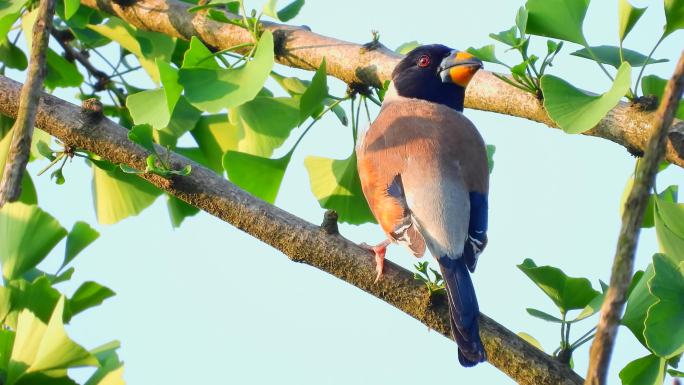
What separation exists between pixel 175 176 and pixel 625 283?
5.27ft

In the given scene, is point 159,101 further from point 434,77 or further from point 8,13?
point 434,77

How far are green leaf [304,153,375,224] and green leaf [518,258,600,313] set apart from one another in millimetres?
984

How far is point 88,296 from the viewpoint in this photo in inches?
89.8

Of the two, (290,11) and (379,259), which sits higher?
(290,11)

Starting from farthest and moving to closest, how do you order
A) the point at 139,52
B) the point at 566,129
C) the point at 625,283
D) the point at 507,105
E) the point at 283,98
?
the point at 139,52 < the point at 283,98 < the point at 507,105 < the point at 566,129 < the point at 625,283

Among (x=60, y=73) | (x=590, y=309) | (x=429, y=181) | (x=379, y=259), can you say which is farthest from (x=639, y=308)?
(x=60, y=73)

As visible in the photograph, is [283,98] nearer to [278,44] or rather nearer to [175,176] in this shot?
[278,44]

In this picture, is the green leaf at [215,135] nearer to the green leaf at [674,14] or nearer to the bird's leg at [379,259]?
the bird's leg at [379,259]

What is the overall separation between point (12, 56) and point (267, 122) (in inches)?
46.9

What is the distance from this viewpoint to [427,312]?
269 centimetres

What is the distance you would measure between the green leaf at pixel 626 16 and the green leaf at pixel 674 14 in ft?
0.26

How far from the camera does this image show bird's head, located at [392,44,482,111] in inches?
165

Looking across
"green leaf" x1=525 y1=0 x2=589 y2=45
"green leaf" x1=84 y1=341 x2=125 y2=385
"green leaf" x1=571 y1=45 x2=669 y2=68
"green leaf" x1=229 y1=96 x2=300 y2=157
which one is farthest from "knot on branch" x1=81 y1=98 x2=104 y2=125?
"green leaf" x1=571 y1=45 x2=669 y2=68

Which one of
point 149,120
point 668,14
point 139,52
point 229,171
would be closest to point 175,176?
point 149,120
